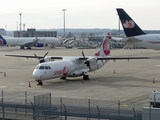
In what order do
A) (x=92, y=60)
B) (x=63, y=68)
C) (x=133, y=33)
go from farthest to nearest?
(x=133, y=33)
(x=92, y=60)
(x=63, y=68)

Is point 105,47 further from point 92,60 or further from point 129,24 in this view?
point 129,24

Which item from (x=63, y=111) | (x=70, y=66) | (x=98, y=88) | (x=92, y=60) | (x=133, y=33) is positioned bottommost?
(x=98, y=88)

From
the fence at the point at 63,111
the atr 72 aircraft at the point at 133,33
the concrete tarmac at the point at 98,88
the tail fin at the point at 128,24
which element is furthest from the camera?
the tail fin at the point at 128,24

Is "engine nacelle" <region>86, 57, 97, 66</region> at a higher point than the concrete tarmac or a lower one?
higher

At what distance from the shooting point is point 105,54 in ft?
162

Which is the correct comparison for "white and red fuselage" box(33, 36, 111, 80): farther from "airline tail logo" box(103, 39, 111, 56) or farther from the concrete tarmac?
the concrete tarmac

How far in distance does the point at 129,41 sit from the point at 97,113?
57.6 metres

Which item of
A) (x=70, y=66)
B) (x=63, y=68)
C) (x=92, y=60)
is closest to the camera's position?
(x=63, y=68)

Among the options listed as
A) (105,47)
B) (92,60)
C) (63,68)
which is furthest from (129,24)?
(63,68)

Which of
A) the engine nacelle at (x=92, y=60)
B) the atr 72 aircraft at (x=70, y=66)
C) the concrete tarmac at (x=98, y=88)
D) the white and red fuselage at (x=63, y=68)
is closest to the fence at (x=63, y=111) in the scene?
the concrete tarmac at (x=98, y=88)

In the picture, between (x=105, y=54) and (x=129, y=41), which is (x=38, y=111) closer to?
(x=105, y=54)

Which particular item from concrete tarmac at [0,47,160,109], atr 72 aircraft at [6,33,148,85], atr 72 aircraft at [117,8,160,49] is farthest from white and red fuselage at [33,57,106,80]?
atr 72 aircraft at [117,8,160,49]

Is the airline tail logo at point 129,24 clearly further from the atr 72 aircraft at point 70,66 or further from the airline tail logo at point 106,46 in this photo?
the airline tail logo at point 106,46

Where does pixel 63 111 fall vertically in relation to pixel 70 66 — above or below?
below
